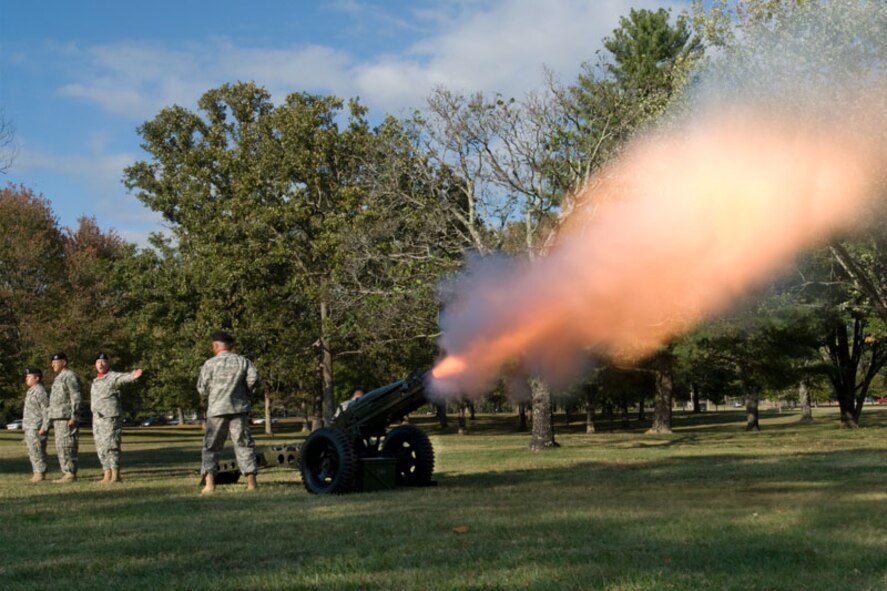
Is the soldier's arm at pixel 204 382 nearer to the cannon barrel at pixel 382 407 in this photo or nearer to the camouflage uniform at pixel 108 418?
the cannon barrel at pixel 382 407

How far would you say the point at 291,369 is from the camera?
44656 millimetres

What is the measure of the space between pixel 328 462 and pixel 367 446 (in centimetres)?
90

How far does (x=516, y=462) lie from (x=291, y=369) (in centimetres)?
2483

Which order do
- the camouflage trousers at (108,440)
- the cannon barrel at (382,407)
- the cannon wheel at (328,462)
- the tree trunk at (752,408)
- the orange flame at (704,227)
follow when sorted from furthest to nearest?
the tree trunk at (752,408) → the orange flame at (704,227) → the camouflage trousers at (108,440) → the cannon barrel at (382,407) → the cannon wheel at (328,462)

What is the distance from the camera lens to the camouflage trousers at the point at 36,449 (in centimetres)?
1708

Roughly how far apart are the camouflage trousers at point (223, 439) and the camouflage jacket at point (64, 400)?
4507 mm

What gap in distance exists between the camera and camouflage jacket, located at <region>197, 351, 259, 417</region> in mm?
13797

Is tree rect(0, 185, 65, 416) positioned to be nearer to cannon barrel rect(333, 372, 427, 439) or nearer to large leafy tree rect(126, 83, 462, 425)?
large leafy tree rect(126, 83, 462, 425)

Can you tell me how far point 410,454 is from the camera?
1523 cm

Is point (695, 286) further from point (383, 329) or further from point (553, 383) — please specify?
point (383, 329)

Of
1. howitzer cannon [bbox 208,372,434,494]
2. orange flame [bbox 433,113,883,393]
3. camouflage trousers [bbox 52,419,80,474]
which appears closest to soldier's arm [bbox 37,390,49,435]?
camouflage trousers [bbox 52,419,80,474]

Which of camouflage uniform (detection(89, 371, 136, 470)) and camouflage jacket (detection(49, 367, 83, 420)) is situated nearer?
camouflage uniform (detection(89, 371, 136, 470))

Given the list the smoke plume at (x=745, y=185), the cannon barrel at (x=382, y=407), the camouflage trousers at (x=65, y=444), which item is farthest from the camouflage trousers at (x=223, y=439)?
the smoke plume at (x=745, y=185)

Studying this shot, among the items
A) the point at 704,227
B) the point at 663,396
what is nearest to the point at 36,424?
the point at 704,227
